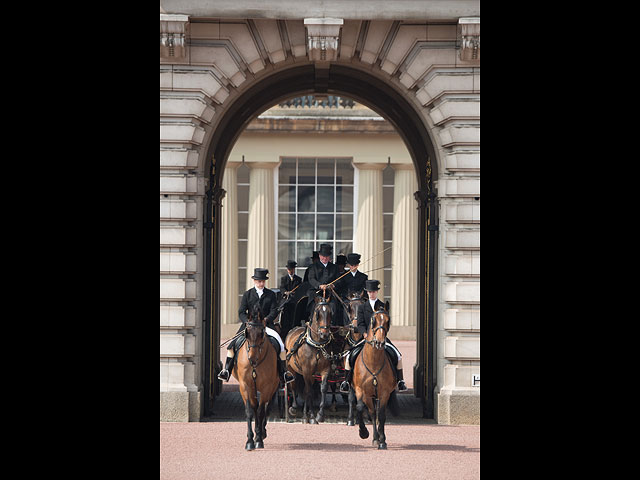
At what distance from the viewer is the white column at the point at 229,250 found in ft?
91.6

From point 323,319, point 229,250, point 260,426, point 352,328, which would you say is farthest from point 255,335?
point 229,250

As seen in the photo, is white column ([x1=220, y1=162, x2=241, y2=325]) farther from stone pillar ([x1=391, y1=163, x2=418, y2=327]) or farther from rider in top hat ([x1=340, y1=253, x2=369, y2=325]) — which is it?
rider in top hat ([x1=340, y1=253, x2=369, y2=325])

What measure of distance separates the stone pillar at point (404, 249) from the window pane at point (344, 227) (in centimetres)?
140

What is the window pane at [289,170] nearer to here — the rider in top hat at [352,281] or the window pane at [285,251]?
the window pane at [285,251]

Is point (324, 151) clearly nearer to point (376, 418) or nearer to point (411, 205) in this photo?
point (411, 205)

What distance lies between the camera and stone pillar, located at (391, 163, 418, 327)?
27.9 meters

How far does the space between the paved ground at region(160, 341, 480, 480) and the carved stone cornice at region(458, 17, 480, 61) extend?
5290 millimetres

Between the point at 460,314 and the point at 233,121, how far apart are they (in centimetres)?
544

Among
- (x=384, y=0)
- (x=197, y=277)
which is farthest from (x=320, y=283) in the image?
(x=384, y=0)

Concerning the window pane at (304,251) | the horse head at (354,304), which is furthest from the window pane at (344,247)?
the horse head at (354,304)

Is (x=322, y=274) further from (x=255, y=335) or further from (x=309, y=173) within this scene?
(x=309, y=173)

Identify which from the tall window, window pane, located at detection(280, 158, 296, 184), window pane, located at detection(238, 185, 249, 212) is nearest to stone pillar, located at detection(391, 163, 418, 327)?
the tall window

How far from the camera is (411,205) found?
2794 centimetres

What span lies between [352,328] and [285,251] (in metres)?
15.6
